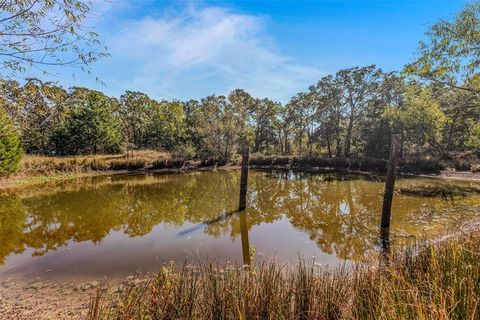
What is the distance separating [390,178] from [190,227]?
5.96 metres

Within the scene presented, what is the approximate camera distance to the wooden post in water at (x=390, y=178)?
22.3ft

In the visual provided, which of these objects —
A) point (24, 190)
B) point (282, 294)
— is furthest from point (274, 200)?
point (24, 190)

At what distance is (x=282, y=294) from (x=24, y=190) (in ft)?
55.1

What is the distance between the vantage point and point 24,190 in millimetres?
14227

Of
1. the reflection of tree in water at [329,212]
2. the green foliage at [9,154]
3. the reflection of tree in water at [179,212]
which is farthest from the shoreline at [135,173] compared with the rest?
the reflection of tree in water at [329,212]

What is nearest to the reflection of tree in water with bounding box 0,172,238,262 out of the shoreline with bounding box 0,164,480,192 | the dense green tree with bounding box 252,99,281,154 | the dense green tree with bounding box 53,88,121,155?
the shoreline with bounding box 0,164,480,192

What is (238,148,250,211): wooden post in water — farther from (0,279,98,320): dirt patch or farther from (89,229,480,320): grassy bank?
(89,229,480,320): grassy bank

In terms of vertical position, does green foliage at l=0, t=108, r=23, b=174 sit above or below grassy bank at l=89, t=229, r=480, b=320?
above

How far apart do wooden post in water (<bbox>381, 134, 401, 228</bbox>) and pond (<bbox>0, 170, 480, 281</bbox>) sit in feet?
1.38

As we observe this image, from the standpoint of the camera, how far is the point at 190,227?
820cm

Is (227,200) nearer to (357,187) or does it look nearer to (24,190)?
(357,187)

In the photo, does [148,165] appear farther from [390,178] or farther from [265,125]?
[390,178]

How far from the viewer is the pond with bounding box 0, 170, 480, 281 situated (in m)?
5.75

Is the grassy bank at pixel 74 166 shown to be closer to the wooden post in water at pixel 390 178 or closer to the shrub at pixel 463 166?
the wooden post in water at pixel 390 178
